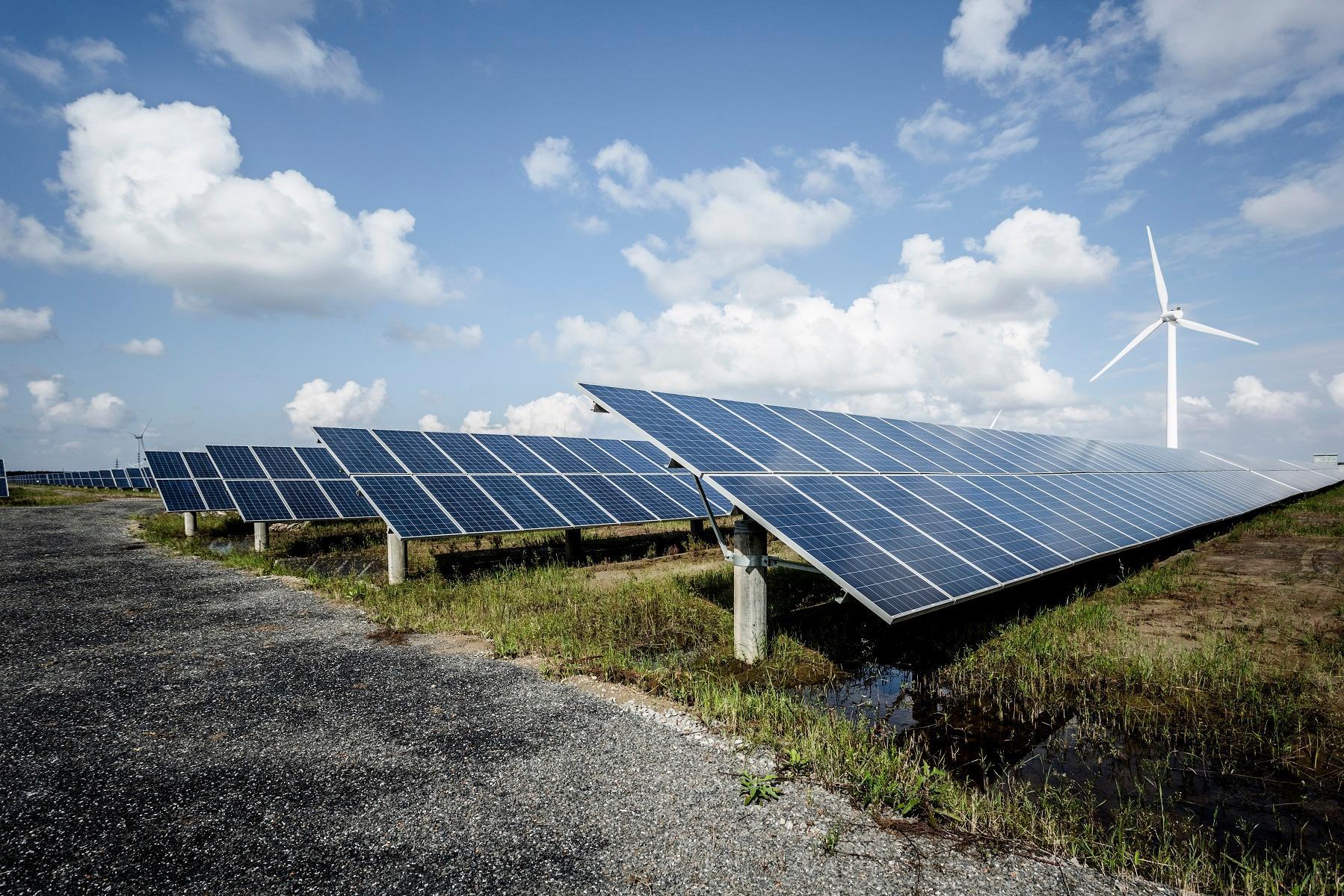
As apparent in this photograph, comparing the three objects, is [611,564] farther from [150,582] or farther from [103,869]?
[103,869]

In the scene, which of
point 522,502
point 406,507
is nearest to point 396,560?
point 406,507

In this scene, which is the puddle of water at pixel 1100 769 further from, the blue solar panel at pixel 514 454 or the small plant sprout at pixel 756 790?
the blue solar panel at pixel 514 454

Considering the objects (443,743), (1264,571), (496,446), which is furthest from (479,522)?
(1264,571)

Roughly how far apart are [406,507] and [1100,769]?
1723cm

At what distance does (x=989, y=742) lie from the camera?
824 centimetres

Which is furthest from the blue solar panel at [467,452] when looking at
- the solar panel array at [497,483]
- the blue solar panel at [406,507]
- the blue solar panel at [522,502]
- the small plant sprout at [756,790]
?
the small plant sprout at [756,790]

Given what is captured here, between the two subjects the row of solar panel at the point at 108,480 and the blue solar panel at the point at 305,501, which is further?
the row of solar panel at the point at 108,480

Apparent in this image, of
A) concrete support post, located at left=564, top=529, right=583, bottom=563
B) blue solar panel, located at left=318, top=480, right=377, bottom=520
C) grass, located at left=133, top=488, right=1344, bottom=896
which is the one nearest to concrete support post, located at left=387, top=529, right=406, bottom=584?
grass, located at left=133, top=488, right=1344, bottom=896

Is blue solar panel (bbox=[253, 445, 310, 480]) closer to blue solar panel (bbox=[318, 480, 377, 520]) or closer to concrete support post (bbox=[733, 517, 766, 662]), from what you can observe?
blue solar panel (bbox=[318, 480, 377, 520])

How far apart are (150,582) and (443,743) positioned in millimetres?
16074

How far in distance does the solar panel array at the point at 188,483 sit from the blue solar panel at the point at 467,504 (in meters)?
11.2

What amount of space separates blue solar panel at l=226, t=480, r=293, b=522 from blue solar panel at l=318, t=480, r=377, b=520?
6.67ft

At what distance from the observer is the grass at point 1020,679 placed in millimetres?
6047

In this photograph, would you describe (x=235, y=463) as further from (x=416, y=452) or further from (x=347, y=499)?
(x=416, y=452)
